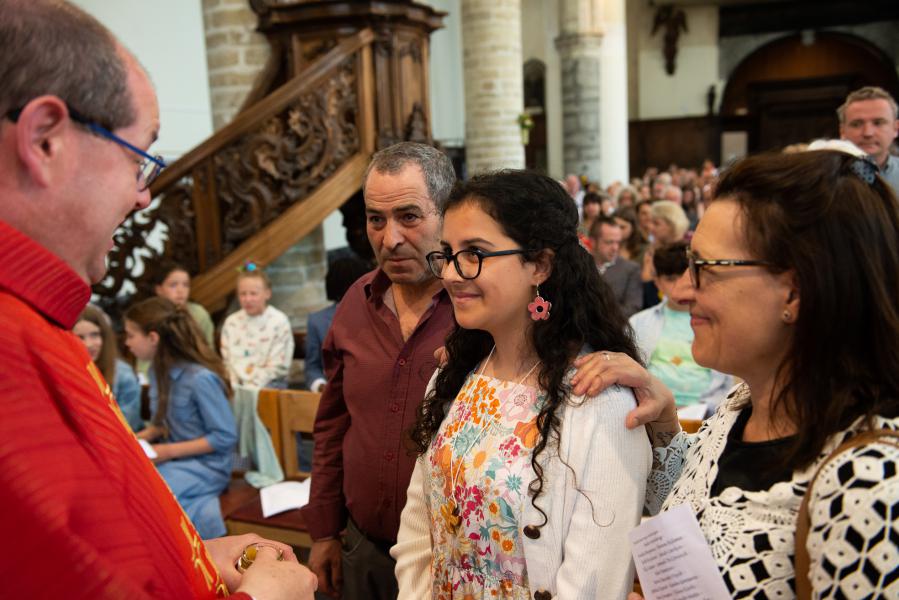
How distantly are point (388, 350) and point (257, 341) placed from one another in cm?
305

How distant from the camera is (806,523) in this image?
106cm

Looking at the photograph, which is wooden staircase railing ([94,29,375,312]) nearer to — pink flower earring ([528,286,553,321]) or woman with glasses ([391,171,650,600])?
woman with glasses ([391,171,650,600])

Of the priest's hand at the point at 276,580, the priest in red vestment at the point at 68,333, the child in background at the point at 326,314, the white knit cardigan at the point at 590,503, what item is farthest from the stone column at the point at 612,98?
the priest in red vestment at the point at 68,333

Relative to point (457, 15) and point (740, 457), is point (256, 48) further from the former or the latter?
point (457, 15)

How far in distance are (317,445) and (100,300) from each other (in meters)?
4.06

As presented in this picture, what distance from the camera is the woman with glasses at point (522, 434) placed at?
142 centimetres

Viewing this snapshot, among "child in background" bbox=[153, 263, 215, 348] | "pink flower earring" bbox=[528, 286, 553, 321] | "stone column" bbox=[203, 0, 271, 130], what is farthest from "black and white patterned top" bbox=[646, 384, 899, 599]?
"stone column" bbox=[203, 0, 271, 130]

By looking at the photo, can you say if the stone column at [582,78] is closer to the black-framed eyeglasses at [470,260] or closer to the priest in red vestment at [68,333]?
the black-framed eyeglasses at [470,260]

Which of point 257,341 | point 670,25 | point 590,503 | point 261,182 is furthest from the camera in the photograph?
point 670,25

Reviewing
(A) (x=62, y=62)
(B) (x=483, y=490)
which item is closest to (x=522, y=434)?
(B) (x=483, y=490)

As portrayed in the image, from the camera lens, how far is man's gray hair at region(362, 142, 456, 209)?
2.09 meters

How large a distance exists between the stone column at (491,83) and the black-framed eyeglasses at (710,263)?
966 centimetres

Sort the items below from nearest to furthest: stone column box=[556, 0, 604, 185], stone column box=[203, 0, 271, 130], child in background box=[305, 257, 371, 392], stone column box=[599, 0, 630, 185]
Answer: child in background box=[305, 257, 371, 392] → stone column box=[203, 0, 271, 130] → stone column box=[556, 0, 604, 185] → stone column box=[599, 0, 630, 185]

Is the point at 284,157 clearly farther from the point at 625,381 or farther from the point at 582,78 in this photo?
the point at 582,78
